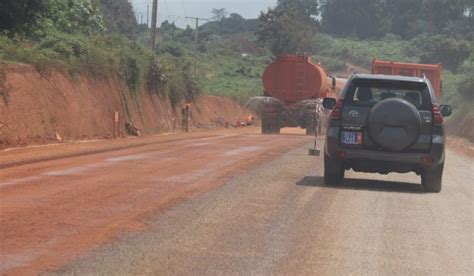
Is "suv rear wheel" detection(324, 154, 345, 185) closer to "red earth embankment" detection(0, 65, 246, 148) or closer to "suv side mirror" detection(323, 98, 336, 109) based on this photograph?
"suv side mirror" detection(323, 98, 336, 109)

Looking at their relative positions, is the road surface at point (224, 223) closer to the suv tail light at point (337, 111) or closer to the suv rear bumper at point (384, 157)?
the suv rear bumper at point (384, 157)

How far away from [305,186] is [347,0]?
482 ft

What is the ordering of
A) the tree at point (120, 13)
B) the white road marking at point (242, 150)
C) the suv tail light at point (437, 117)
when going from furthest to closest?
1. the tree at point (120, 13)
2. the white road marking at point (242, 150)
3. the suv tail light at point (437, 117)

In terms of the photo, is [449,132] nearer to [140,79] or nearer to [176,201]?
[140,79]

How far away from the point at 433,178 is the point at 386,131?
4.30 ft

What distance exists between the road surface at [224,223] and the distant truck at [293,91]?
20.7 meters

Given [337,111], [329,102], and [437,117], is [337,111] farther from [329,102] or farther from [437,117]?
[437,117]

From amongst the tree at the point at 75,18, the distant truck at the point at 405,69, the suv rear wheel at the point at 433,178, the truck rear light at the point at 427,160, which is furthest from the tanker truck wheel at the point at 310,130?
the truck rear light at the point at 427,160

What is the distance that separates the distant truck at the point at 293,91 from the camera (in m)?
36.7

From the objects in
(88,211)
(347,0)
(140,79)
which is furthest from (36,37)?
(347,0)

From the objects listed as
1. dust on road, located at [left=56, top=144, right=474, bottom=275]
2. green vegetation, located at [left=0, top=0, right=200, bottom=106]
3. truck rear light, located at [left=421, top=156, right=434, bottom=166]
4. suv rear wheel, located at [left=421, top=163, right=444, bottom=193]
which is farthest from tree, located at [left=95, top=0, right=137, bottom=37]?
dust on road, located at [left=56, top=144, right=474, bottom=275]

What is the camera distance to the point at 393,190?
46.1 ft

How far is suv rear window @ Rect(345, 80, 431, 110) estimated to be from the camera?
14016 mm

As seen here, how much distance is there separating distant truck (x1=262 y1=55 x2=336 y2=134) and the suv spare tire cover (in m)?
22.6
